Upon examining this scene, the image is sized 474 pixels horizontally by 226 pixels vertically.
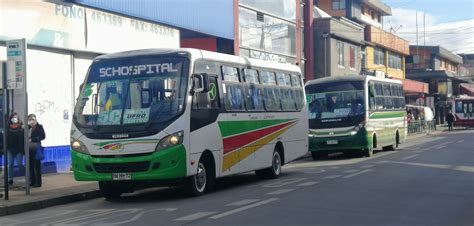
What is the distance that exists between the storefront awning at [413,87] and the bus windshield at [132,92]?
1817 inches

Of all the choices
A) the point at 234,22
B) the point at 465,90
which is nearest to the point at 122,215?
the point at 234,22

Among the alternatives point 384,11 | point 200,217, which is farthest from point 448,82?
point 200,217

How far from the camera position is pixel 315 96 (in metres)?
24.6

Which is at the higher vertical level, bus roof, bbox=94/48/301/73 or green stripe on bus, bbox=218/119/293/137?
bus roof, bbox=94/48/301/73

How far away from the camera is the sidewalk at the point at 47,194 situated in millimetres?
11858

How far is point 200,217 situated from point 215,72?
4.60 meters

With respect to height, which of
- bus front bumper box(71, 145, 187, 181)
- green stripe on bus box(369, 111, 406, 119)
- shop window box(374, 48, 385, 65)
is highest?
shop window box(374, 48, 385, 65)

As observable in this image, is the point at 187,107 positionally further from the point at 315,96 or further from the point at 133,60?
the point at 315,96

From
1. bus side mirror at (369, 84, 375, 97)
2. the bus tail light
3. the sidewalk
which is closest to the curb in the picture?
the sidewalk

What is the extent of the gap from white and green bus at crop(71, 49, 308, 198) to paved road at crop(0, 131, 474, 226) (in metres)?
0.60

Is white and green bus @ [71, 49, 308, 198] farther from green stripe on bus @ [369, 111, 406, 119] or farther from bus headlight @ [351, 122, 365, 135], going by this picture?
green stripe on bus @ [369, 111, 406, 119]

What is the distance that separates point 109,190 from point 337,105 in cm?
1268

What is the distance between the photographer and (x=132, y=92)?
12.5 meters

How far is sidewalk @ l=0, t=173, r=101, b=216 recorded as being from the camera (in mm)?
11858
